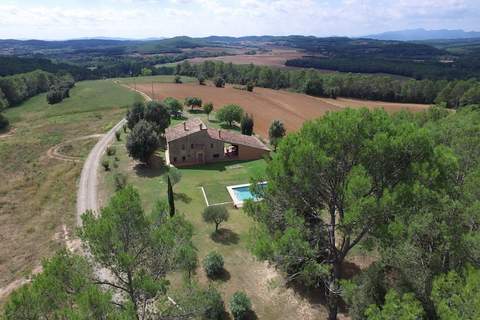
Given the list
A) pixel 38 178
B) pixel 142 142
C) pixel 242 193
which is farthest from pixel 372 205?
pixel 38 178

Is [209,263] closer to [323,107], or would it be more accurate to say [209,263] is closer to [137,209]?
[137,209]

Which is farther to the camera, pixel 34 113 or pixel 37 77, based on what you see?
pixel 37 77

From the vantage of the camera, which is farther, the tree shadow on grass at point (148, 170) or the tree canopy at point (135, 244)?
the tree shadow on grass at point (148, 170)

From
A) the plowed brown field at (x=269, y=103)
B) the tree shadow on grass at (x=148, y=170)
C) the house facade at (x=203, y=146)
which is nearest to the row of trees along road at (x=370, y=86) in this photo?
the plowed brown field at (x=269, y=103)

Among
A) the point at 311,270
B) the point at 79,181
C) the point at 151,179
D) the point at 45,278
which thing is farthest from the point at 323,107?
the point at 45,278

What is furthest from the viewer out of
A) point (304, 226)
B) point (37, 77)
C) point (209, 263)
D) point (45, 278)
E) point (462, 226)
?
point (37, 77)

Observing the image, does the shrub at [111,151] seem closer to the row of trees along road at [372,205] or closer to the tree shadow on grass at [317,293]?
the tree shadow on grass at [317,293]

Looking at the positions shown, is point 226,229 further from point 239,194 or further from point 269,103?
point 269,103
